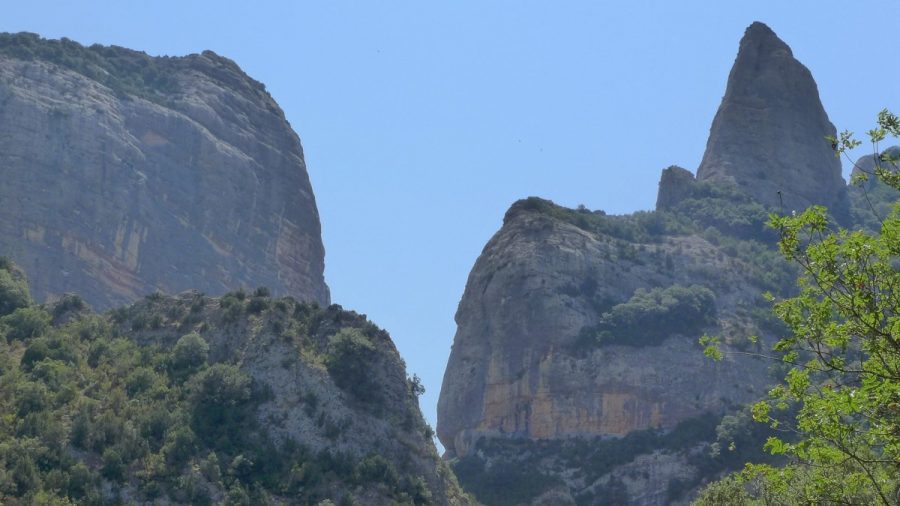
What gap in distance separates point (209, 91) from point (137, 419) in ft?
320

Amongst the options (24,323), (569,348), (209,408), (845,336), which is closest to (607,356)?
(569,348)

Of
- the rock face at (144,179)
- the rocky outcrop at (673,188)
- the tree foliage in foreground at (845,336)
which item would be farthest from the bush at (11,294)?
the rocky outcrop at (673,188)

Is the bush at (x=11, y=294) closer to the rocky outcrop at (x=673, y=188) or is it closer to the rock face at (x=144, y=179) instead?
the rock face at (x=144, y=179)

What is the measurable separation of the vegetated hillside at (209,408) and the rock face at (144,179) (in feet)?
178

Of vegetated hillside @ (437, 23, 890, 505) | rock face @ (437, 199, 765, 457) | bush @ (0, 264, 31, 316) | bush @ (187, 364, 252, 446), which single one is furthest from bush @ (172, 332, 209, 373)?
rock face @ (437, 199, 765, 457)

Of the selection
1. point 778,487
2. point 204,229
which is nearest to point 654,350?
point 204,229

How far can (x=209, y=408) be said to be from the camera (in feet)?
206

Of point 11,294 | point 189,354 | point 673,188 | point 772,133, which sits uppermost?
point 772,133

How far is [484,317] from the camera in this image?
121m

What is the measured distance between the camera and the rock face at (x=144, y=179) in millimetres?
128125

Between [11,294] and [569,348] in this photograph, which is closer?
[11,294]

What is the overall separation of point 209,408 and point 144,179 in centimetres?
7896

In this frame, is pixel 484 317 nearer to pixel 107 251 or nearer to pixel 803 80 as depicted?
pixel 107 251

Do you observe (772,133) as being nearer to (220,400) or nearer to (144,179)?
(144,179)
